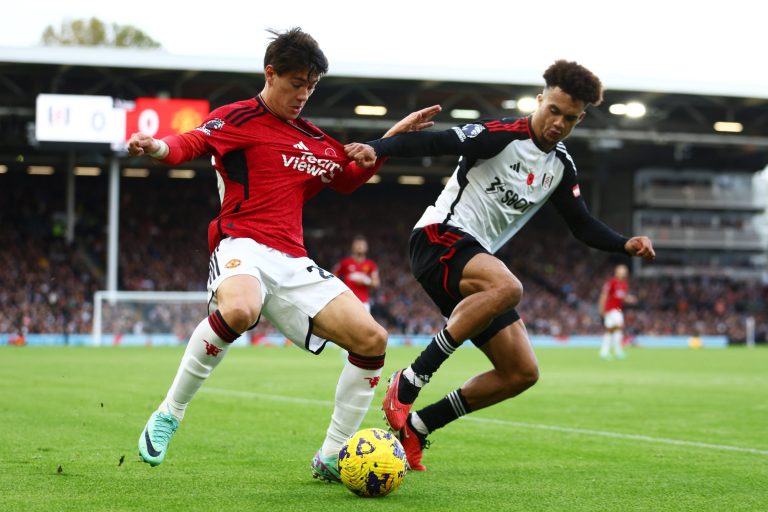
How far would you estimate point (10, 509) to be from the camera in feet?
13.5

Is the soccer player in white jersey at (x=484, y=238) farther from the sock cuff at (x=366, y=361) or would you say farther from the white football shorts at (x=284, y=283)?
the white football shorts at (x=284, y=283)

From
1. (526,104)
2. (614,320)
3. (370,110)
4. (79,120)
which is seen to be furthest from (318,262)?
(614,320)

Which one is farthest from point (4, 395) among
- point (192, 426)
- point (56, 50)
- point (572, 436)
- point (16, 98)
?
point (16, 98)

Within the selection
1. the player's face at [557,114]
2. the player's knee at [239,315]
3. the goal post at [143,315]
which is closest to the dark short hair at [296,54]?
the player's knee at [239,315]

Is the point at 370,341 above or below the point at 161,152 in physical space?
below

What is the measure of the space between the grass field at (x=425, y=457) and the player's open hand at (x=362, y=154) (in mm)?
1625

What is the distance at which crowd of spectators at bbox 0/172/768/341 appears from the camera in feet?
106

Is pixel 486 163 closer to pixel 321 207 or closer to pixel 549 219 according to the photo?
pixel 321 207

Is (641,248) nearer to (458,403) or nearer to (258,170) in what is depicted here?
(458,403)

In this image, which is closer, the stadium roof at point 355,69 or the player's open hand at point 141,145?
the player's open hand at point 141,145

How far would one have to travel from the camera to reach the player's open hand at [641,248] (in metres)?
5.92

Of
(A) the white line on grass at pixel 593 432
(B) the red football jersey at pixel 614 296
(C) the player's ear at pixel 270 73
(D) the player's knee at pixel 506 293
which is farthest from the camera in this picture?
(B) the red football jersey at pixel 614 296

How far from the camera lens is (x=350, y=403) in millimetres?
5039

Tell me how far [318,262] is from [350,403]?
3605 centimetres
